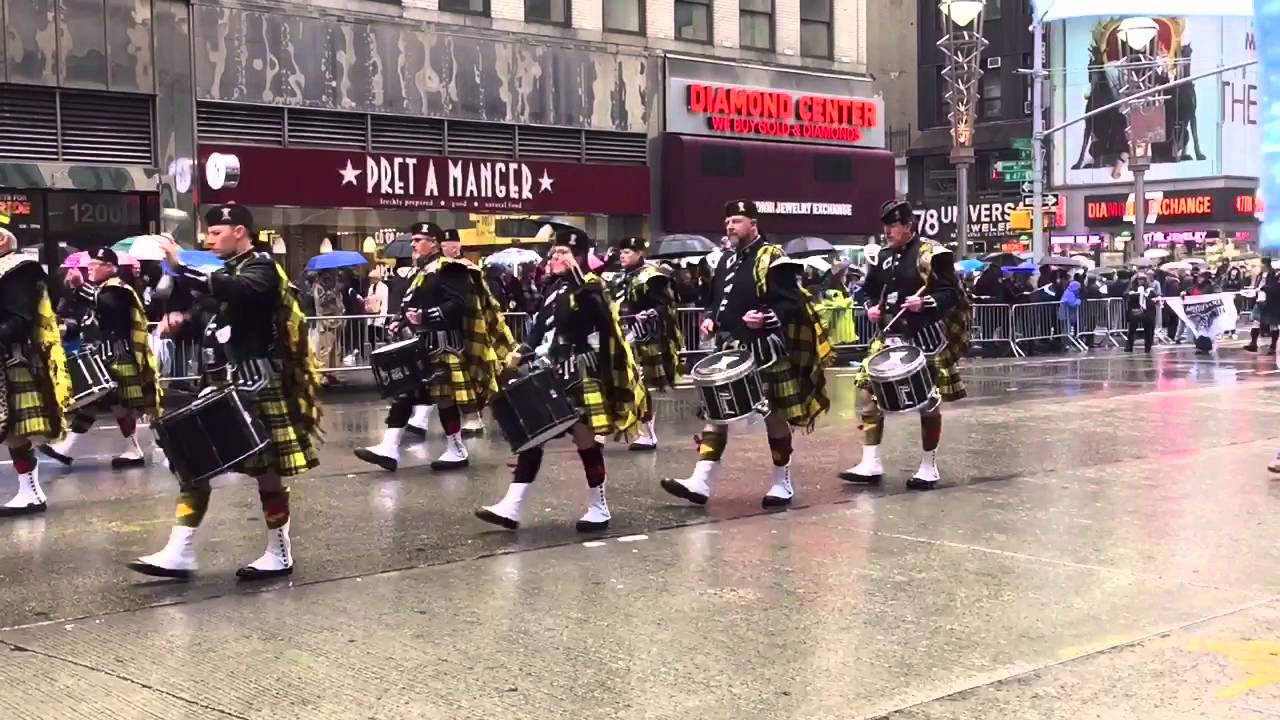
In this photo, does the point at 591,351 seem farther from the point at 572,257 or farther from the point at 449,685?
the point at 449,685

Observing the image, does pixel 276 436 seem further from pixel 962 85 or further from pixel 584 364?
pixel 962 85

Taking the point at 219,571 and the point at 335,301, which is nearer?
the point at 219,571

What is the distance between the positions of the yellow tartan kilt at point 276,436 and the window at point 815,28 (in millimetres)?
27386

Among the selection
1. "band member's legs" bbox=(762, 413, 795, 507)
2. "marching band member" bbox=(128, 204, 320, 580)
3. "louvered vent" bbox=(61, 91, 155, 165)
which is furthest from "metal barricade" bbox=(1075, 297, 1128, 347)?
"marching band member" bbox=(128, 204, 320, 580)

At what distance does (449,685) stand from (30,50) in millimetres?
19444

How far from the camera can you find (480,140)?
28.0 metres

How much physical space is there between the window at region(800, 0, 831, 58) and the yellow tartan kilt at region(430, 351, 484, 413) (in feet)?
76.4

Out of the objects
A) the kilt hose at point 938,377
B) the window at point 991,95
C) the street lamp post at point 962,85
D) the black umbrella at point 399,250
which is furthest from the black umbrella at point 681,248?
the window at point 991,95

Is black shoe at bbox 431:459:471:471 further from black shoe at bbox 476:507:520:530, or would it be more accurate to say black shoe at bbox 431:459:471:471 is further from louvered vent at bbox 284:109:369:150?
louvered vent at bbox 284:109:369:150

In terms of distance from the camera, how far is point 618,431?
8570 millimetres

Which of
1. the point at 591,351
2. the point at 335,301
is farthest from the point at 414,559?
the point at 335,301

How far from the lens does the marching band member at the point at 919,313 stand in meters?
9.85

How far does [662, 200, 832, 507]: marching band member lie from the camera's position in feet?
29.8

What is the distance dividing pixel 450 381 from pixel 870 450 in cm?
321
